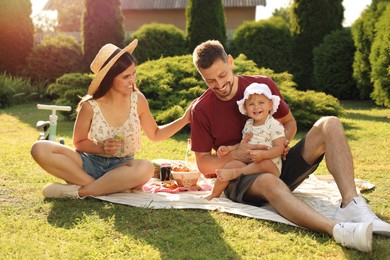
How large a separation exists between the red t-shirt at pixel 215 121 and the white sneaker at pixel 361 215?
3.55ft

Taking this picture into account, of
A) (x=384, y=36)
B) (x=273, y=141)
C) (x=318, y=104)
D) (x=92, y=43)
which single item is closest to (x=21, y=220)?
(x=273, y=141)

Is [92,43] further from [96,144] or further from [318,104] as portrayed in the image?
[96,144]

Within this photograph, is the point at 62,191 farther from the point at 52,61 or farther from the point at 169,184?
the point at 52,61

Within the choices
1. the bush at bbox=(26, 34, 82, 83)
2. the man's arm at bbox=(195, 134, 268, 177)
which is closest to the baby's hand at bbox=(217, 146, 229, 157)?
the man's arm at bbox=(195, 134, 268, 177)

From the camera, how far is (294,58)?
1633 centimetres

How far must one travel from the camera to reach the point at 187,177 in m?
5.06

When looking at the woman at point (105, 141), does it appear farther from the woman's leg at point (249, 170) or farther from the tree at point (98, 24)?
the tree at point (98, 24)

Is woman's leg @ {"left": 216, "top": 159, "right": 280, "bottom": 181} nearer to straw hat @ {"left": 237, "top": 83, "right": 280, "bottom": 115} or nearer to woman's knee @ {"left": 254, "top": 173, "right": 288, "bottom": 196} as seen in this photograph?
woman's knee @ {"left": 254, "top": 173, "right": 288, "bottom": 196}

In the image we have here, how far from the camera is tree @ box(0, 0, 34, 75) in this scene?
628 inches

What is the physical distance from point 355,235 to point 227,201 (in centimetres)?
134

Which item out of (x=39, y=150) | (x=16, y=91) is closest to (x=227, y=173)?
(x=39, y=150)

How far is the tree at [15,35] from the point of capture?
628 inches

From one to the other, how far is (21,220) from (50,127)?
1.58 m

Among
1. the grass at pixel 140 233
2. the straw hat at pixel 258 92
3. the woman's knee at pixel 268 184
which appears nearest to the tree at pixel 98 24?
the grass at pixel 140 233
